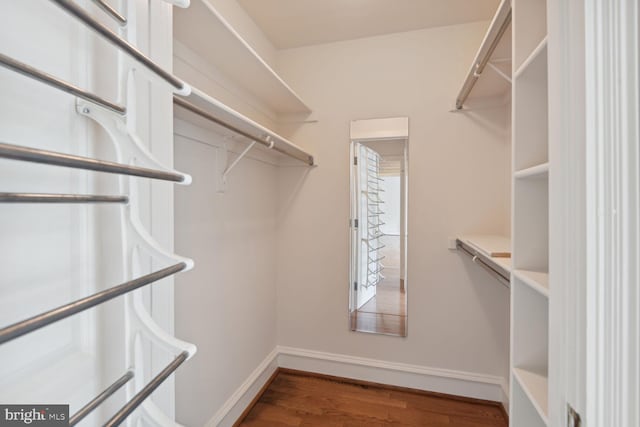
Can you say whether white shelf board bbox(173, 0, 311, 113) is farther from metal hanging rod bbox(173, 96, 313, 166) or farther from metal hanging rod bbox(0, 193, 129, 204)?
metal hanging rod bbox(0, 193, 129, 204)

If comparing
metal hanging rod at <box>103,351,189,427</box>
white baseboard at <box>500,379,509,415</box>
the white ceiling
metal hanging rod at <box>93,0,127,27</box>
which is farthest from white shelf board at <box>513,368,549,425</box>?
the white ceiling

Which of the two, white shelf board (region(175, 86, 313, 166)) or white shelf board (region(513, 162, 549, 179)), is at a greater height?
white shelf board (region(175, 86, 313, 166))

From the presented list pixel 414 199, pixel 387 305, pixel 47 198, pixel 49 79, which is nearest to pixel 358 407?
pixel 387 305

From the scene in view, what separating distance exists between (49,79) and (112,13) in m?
0.26

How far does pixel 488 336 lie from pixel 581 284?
1750mm

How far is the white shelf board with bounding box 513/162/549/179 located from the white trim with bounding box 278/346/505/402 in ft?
5.28

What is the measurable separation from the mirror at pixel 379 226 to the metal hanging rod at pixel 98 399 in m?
1.67

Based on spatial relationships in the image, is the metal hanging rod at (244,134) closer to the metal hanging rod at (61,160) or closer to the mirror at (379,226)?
the mirror at (379,226)

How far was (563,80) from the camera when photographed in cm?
53

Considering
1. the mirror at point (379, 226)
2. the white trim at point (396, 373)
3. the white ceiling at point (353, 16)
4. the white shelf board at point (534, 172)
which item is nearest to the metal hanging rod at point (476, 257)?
Answer: the mirror at point (379, 226)

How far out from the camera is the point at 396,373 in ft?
6.65

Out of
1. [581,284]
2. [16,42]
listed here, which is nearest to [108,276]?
[16,42]

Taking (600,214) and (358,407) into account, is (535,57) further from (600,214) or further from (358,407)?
(358,407)

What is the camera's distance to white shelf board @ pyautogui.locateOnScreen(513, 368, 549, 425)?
29.7 inches
